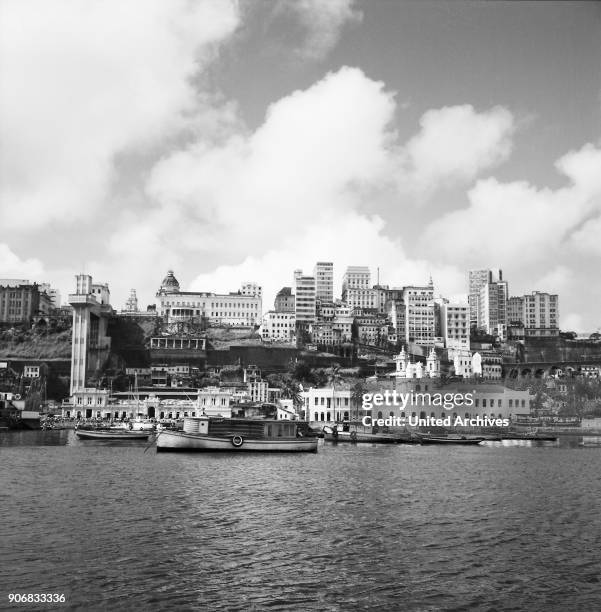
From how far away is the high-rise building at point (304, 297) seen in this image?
8969 centimetres

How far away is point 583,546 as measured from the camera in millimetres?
12406

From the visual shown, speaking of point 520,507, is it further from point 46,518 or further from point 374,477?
point 46,518

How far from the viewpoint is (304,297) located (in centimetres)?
8994

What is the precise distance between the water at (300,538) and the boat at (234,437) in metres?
7.31

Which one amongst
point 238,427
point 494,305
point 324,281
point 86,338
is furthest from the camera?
point 494,305

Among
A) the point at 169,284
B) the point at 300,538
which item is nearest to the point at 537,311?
the point at 169,284

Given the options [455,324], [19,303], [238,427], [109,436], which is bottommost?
[109,436]

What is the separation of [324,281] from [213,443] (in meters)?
68.3

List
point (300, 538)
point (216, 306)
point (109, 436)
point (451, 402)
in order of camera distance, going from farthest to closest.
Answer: point (216, 306) → point (451, 402) → point (109, 436) → point (300, 538)

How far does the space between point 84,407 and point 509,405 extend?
121 ft

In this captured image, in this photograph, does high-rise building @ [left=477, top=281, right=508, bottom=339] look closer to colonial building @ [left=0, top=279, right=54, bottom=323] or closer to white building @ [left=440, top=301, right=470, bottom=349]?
white building @ [left=440, top=301, right=470, bottom=349]

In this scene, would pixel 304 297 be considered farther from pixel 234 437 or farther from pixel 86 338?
pixel 234 437

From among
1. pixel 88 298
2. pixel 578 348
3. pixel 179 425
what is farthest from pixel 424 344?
pixel 179 425

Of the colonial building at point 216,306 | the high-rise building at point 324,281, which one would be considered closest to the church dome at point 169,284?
the colonial building at point 216,306
